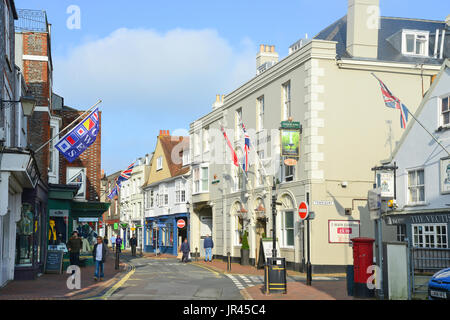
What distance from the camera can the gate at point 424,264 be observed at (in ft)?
51.1

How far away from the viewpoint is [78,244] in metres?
29.0

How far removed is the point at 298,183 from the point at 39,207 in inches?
484

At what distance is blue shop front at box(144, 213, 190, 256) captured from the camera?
5200cm

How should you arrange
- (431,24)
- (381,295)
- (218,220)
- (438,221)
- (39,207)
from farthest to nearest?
1. (218,220)
2. (431,24)
3. (39,207)
4. (438,221)
5. (381,295)

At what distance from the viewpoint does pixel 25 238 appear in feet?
76.5

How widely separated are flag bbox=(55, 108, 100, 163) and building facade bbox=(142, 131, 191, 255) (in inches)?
991

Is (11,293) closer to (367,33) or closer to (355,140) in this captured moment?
(355,140)

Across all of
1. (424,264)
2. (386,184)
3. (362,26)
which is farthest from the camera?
(362,26)

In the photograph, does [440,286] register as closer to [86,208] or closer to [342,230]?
[342,230]

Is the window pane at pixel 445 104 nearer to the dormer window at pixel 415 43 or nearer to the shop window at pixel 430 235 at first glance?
the shop window at pixel 430 235

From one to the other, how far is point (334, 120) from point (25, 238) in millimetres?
15117

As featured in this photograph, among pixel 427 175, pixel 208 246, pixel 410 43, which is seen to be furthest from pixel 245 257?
pixel 410 43

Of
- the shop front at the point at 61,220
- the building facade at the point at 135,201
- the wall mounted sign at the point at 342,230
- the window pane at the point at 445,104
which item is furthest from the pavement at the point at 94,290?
the building facade at the point at 135,201

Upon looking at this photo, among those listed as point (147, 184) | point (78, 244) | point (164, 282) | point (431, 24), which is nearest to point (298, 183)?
point (164, 282)
